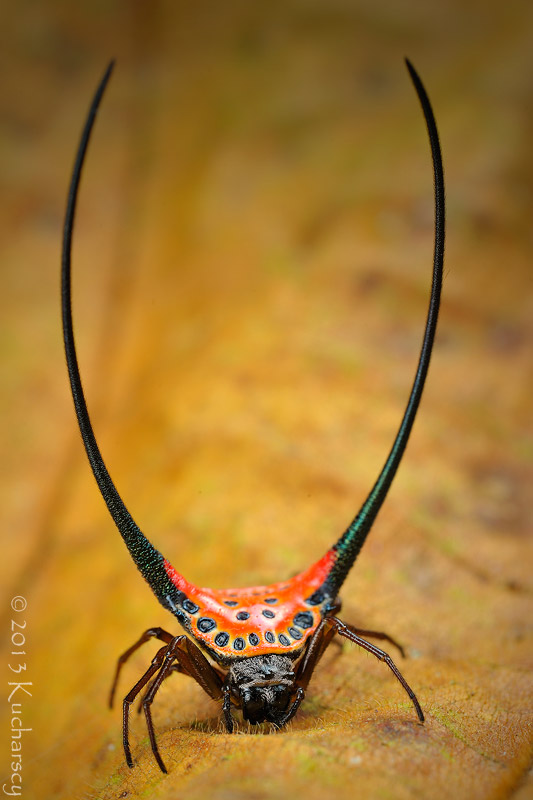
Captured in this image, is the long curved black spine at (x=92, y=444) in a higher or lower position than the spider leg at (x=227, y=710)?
higher

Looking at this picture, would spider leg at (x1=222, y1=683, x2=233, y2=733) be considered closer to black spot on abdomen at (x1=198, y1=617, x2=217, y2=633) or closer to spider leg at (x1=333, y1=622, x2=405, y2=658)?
black spot on abdomen at (x1=198, y1=617, x2=217, y2=633)

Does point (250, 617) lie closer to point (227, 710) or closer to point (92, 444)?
point (227, 710)

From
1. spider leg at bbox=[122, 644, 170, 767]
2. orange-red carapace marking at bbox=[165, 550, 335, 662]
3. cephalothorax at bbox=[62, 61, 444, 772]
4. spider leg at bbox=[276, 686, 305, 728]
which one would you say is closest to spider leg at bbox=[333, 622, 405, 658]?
cephalothorax at bbox=[62, 61, 444, 772]

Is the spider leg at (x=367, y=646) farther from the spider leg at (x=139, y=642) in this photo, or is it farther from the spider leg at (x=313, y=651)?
the spider leg at (x=139, y=642)

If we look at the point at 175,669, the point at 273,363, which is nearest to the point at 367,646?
the point at 175,669

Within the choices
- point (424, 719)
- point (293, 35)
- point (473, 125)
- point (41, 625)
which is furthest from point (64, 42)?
point (424, 719)

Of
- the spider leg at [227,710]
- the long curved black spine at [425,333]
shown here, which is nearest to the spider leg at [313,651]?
the spider leg at [227,710]
